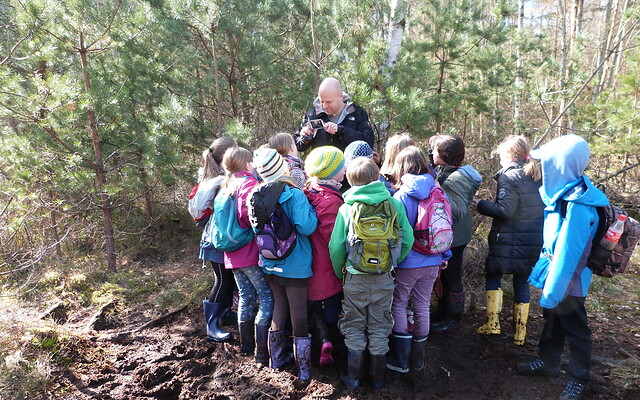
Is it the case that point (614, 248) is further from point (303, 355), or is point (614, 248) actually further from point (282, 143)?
point (282, 143)

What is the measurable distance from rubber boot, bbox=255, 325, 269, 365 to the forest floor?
78 millimetres

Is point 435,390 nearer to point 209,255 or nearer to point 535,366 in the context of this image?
point 535,366

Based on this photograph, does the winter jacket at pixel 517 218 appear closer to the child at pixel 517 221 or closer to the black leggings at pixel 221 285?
the child at pixel 517 221

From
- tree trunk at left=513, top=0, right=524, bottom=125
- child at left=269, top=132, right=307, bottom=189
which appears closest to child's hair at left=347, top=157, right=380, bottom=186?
child at left=269, top=132, right=307, bottom=189

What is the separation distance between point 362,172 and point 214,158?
1537 millimetres

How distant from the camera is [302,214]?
2717mm

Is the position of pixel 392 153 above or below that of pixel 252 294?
above

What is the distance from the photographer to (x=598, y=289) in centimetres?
458

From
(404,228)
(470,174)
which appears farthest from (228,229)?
(470,174)

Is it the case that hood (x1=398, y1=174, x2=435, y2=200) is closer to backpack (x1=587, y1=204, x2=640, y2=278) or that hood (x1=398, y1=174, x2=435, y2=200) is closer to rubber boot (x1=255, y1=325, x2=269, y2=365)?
backpack (x1=587, y1=204, x2=640, y2=278)

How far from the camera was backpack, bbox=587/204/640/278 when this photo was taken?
92.4 inches

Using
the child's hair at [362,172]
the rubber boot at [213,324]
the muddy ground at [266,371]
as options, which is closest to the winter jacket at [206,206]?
the rubber boot at [213,324]

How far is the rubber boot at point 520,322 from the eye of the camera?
10.8ft

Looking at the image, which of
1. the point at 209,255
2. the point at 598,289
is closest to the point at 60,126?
the point at 209,255
